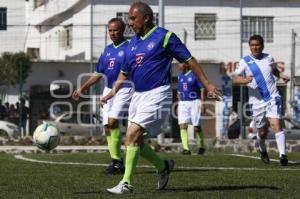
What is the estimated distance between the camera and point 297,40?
40.7m

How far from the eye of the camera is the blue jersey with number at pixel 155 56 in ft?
28.0

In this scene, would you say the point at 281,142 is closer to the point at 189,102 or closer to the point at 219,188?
the point at 219,188

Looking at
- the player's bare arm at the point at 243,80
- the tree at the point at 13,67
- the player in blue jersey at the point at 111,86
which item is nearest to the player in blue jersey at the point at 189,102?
the player's bare arm at the point at 243,80

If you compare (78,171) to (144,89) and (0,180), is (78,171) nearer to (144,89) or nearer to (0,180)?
(0,180)

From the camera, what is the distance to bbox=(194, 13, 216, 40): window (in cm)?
4375

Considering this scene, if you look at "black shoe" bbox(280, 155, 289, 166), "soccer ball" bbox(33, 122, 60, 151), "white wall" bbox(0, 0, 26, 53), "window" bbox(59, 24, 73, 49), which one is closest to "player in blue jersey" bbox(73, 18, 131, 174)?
"soccer ball" bbox(33, 122, 60, 151)

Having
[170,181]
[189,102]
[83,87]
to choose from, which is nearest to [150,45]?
[170,181]

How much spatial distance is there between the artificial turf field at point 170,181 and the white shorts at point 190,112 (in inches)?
166

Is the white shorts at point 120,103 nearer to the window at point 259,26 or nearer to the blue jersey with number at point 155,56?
the blue jersey with number at point 155,56

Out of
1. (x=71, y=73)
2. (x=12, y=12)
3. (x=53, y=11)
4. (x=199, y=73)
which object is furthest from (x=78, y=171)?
(x=12, y=12)

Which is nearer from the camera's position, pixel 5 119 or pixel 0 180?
pixel 0 180

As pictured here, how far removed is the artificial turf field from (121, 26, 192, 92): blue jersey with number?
3.94 feet

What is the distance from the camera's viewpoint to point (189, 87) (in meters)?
17.8

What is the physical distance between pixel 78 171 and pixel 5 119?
2026cm
